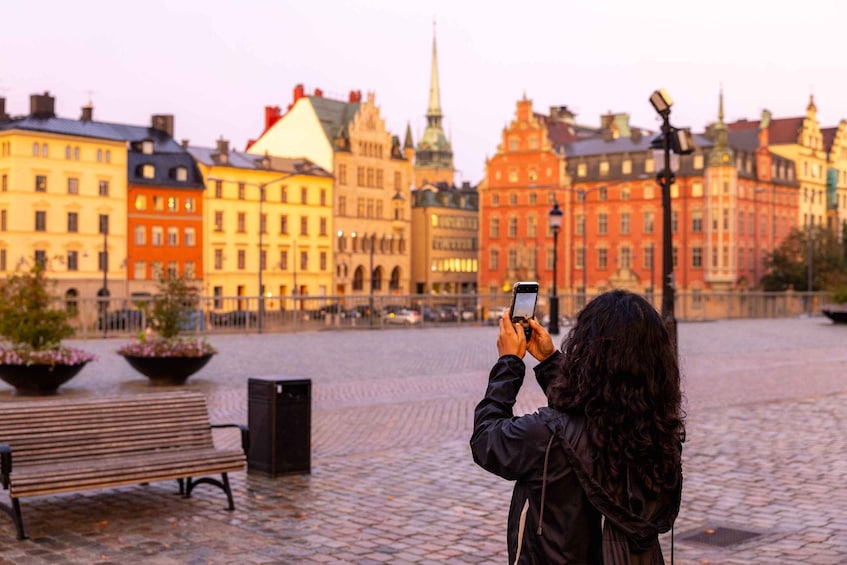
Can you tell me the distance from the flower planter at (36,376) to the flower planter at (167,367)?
5.08 feet

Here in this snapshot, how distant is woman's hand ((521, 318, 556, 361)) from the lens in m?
3.79

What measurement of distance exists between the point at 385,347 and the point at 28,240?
52358 mm

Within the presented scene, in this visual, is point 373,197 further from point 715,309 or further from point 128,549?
point 128,549

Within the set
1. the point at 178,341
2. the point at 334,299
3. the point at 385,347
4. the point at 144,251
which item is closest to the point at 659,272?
the point at 144,251

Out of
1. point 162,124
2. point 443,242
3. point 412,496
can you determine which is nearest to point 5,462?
point 412,496

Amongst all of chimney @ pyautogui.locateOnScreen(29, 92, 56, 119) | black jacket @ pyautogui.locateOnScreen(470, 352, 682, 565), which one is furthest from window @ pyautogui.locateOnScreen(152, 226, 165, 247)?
black jacket @ pyautogui.locateOnScreen(470, 352, 682, 565)

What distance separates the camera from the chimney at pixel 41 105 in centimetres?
7675

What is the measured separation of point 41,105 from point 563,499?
259 ft

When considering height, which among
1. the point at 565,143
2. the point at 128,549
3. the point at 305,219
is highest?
the point at 565,143

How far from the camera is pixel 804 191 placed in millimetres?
101688

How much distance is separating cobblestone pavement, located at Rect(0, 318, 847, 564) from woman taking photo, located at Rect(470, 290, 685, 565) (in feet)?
13.2

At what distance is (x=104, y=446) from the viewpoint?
8648mm

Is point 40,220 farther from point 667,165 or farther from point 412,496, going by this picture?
point 412,496

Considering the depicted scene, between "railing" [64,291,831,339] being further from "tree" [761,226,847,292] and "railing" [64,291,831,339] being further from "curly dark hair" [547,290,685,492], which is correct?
"tree" [761,226,847,292]
